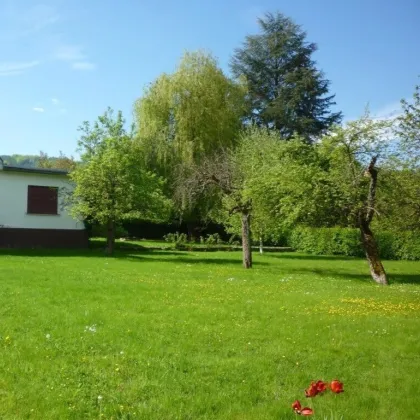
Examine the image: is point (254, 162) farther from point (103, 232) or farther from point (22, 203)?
point (103, 232)

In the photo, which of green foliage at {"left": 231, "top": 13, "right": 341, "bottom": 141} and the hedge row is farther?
green foliage at {"left": 231, "top": 13, "right": 341, "bottom": 141}

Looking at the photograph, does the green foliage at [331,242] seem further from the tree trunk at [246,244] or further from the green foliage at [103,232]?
the green foliage at [103,232]

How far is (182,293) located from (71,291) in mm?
2668

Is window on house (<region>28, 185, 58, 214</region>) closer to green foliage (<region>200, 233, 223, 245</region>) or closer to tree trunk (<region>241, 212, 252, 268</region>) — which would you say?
green foliage (<region>200, 233, 223, 245</region>)

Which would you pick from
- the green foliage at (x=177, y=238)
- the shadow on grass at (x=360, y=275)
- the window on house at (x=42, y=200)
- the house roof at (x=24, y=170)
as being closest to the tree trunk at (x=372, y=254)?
the shadow on grass at (x=360, y=275)

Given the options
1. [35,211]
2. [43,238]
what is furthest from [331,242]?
[35,211]

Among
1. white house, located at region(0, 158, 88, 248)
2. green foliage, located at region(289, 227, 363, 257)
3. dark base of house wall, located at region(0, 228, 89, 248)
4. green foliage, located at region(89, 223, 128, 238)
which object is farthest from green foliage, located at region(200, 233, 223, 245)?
white house, located at region(0, 158, 88, 248)

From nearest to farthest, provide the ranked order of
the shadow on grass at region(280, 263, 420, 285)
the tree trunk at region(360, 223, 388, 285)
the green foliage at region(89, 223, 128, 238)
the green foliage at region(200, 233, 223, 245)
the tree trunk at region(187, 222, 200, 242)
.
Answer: the tree trunk at region(360, 223, 388, 285)
the shadow on grass at region(280, 263, 420, 285)
the green foliage at region(200, 233, 223, 245)
the green foliage at region(89, 223, 128, 238)
the tree trunk at region(187, 222, 200, 242)

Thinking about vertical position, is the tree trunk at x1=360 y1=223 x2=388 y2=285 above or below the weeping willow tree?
below

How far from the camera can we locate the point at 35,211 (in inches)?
1215

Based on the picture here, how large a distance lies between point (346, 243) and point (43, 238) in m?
20.4

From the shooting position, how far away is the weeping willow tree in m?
38.2

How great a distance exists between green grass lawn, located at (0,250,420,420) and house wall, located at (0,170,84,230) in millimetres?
18014

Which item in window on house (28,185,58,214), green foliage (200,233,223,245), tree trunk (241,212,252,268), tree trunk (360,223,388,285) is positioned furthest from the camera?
green foliage (200,233,223,245)
